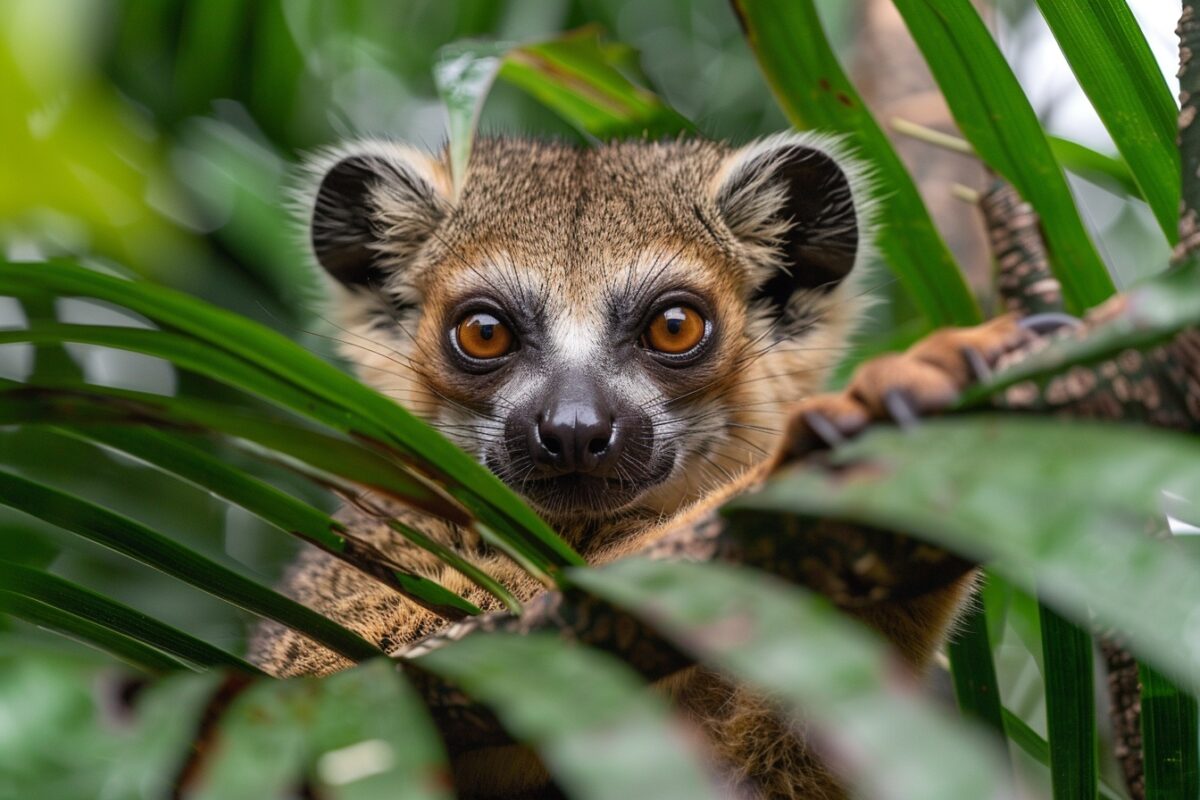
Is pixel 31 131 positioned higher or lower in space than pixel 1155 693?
higher

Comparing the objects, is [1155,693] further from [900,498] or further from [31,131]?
[31,131]

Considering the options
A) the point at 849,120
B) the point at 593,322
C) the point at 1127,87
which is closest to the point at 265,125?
the point at 593,322

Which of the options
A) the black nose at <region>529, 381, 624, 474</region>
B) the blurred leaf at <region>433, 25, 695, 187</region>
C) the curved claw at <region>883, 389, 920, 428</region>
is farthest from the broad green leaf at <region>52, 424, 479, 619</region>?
the blurred leaf at <region>433, 25, 695, 187</region>

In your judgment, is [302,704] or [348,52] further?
[348,52]

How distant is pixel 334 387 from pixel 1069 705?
1392mm

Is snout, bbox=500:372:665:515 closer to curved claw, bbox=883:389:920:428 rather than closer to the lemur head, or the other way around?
the lemur head

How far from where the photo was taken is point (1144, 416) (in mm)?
1112

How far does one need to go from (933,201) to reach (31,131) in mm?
3992

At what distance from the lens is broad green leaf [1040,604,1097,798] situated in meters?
1.88

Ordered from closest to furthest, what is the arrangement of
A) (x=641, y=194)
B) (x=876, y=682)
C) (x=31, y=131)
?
(x=31, y=131) → (x=876, y=682) → (x=641, y=194)

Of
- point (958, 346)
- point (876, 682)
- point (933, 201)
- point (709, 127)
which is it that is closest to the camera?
point (876, 682)

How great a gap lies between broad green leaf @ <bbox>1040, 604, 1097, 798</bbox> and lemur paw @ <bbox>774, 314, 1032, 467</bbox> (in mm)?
750

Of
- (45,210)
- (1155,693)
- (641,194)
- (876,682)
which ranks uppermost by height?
(45,210)

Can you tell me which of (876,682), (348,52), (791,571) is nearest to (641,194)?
(348,52)
